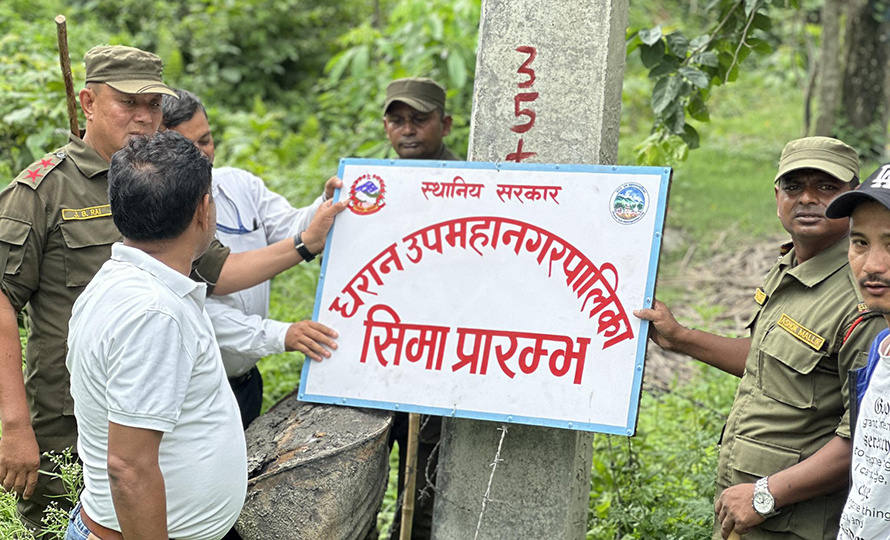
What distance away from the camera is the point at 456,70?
20.8ft

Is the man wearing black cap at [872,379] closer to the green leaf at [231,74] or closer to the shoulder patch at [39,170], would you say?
the shoulder patch at [39,170]

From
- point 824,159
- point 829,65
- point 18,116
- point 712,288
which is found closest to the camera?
point 824,159

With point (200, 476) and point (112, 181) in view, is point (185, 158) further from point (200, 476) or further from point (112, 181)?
point (200, 476)

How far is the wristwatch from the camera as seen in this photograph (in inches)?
92.7

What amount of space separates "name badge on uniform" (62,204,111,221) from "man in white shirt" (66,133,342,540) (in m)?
0.76

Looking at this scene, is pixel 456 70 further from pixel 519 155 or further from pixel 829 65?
pixel 519 155

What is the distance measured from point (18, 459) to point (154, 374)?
0.93 metres

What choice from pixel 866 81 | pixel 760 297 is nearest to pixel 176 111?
pixel 760 297

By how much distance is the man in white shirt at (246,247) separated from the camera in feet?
10.0

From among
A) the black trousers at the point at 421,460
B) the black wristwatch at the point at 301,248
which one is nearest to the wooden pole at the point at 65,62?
the black wristwatch at the point at 301,248

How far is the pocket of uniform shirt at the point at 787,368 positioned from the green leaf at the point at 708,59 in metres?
1.61

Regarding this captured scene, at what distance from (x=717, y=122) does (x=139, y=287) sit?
11.9 m

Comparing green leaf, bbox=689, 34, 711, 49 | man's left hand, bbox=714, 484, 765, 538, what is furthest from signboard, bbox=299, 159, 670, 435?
green leaf, bbox=689, 34, 711, 49

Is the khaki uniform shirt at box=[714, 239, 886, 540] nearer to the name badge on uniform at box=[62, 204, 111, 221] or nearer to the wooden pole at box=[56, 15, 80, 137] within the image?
the name badge on uniform at box=[62, 204, 111, 221]
